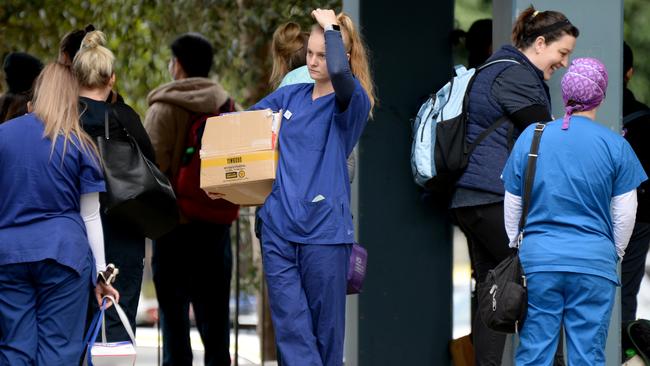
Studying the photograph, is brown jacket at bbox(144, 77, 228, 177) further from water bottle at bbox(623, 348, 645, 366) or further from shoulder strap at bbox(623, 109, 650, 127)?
water bottle at bbox(623, 348, 645, 366)

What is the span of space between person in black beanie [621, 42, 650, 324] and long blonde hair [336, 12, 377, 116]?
7.82ft

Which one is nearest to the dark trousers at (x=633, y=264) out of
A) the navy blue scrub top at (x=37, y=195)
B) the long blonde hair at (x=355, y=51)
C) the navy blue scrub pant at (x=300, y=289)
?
the long blonde hair at (x=355, y=51)

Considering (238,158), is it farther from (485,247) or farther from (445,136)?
(485,247)

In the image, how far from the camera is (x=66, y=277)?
20.8 feet

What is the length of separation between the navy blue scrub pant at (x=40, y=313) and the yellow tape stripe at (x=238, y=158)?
0.77m

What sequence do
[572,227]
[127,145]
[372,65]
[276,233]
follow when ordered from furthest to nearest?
[372,65], [127,145], [276,233], [572,227]

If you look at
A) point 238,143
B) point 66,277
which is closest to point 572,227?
point 238,143

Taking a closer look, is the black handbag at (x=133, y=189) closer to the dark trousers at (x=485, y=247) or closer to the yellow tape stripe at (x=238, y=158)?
the yellow tape stripe at (x=238, y=158)

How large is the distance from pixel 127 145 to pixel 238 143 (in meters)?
0.67

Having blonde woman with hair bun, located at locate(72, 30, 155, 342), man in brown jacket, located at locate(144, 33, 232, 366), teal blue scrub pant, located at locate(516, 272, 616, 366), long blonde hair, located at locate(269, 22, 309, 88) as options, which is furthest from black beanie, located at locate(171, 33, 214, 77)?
teal blue scrub pant, located at locate(516, 272, 616, 366)

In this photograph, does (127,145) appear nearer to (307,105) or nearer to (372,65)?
(307,105)

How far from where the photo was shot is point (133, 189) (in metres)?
6.99

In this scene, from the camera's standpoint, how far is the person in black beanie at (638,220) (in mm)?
8570

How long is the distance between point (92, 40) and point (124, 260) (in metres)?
1.08
